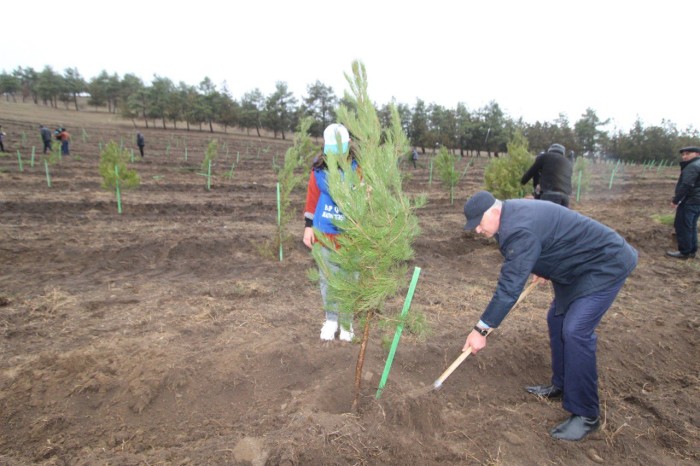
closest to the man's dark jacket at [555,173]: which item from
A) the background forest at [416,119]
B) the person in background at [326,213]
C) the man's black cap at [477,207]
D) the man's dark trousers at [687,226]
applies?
the man's dark trousers at [687,226]

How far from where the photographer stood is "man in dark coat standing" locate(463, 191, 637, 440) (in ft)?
8.36

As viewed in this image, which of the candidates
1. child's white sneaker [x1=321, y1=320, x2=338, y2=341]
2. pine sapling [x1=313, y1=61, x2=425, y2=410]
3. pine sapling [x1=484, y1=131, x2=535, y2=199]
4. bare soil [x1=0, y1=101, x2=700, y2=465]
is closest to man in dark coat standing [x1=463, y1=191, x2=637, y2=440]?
bare soil [x1=0, y1=101, x2=700, y2=465]

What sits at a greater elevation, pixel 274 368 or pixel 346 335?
pixel 346 335

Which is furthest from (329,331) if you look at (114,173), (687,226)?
(114,173)

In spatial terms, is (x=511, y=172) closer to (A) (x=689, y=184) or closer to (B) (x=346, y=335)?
(A) (x=689, y=184)

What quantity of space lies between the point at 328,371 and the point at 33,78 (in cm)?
9377

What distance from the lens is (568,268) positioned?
2.79 m

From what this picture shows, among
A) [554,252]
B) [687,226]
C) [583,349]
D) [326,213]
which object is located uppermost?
[326,213]

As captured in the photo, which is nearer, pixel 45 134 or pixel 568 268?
pixel 568 268

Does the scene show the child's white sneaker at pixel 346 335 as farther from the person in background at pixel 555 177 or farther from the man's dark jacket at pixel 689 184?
the man's dark jacket at pixel 689 184

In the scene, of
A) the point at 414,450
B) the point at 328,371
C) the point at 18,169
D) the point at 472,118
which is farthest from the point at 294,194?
the point at 472,118

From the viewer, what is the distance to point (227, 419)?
2.95 metres

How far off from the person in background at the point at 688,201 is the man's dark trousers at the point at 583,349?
221 inches

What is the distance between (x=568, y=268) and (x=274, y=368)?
2558 millimetres
